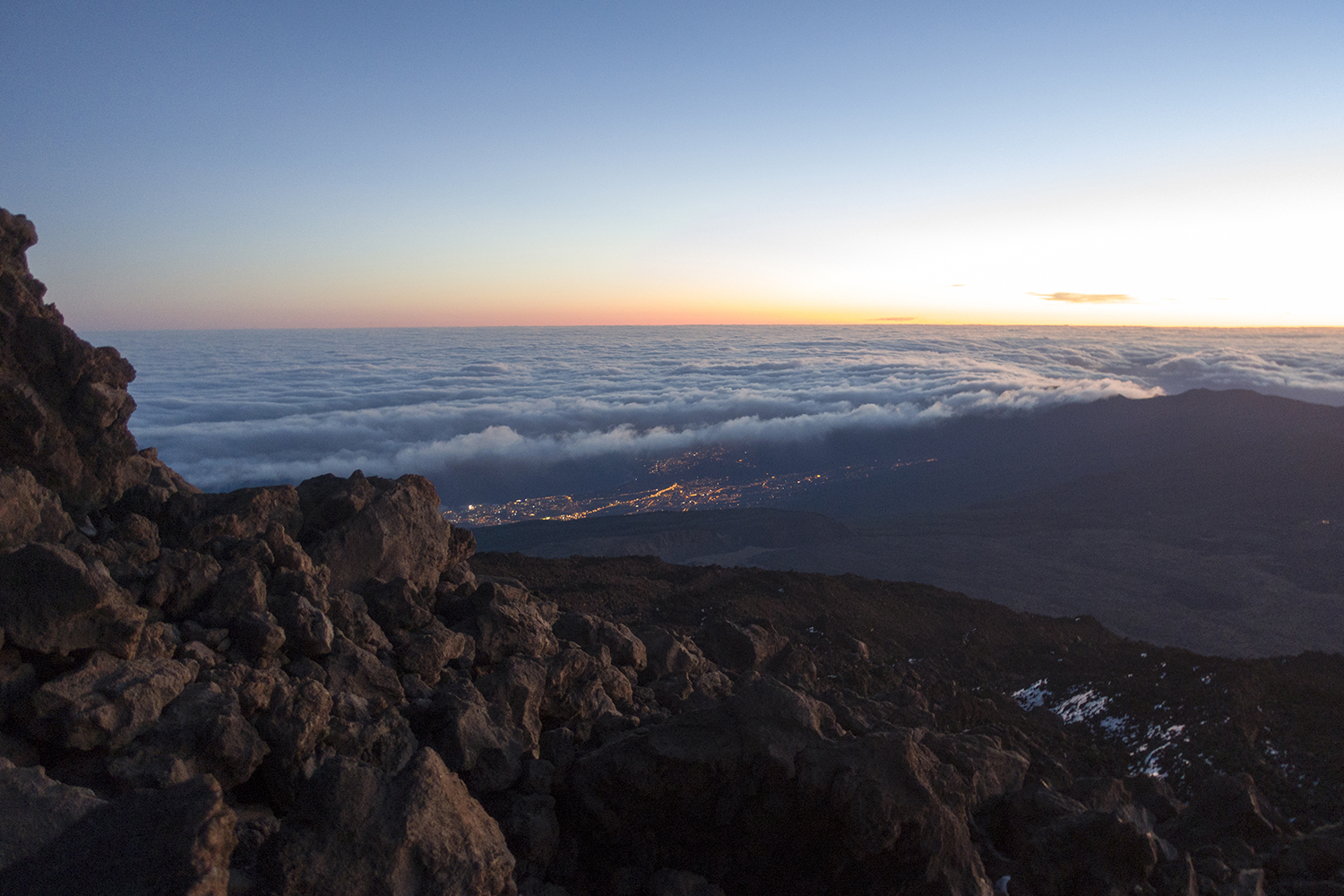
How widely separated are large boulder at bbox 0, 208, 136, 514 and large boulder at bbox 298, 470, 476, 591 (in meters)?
1.72

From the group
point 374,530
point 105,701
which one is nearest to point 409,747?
point 105,701

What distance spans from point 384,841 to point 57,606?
94.6 inches

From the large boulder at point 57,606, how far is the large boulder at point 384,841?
1.72 m

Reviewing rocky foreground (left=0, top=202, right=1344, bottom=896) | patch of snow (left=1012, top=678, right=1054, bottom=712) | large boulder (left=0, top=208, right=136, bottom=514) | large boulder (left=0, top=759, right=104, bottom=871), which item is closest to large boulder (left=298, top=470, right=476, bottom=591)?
rocky foreground (left=0, top=202, right=1344, bottom=896)

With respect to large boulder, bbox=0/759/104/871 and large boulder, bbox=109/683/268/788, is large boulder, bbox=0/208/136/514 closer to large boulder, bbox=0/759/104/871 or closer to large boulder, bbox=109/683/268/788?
large boulder, bbox=109/683/268/788

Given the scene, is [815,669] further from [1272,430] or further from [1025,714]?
[1272,430]

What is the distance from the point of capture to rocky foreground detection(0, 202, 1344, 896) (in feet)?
11.4

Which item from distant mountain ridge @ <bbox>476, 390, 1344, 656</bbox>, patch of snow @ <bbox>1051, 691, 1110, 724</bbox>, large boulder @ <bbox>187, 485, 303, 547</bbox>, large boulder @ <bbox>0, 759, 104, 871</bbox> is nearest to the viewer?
large boulder @ <bbox>0, 759, 104, 871</bbox>

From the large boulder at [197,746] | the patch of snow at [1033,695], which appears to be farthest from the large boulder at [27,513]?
the patch of snow at [1033,695]

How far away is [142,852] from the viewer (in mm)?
2957

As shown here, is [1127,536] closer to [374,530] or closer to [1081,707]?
[1081,707]

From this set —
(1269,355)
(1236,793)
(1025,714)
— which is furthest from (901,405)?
(1269,355)

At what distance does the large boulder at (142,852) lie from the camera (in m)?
2.87

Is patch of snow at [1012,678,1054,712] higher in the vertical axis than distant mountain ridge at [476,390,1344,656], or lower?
higher
